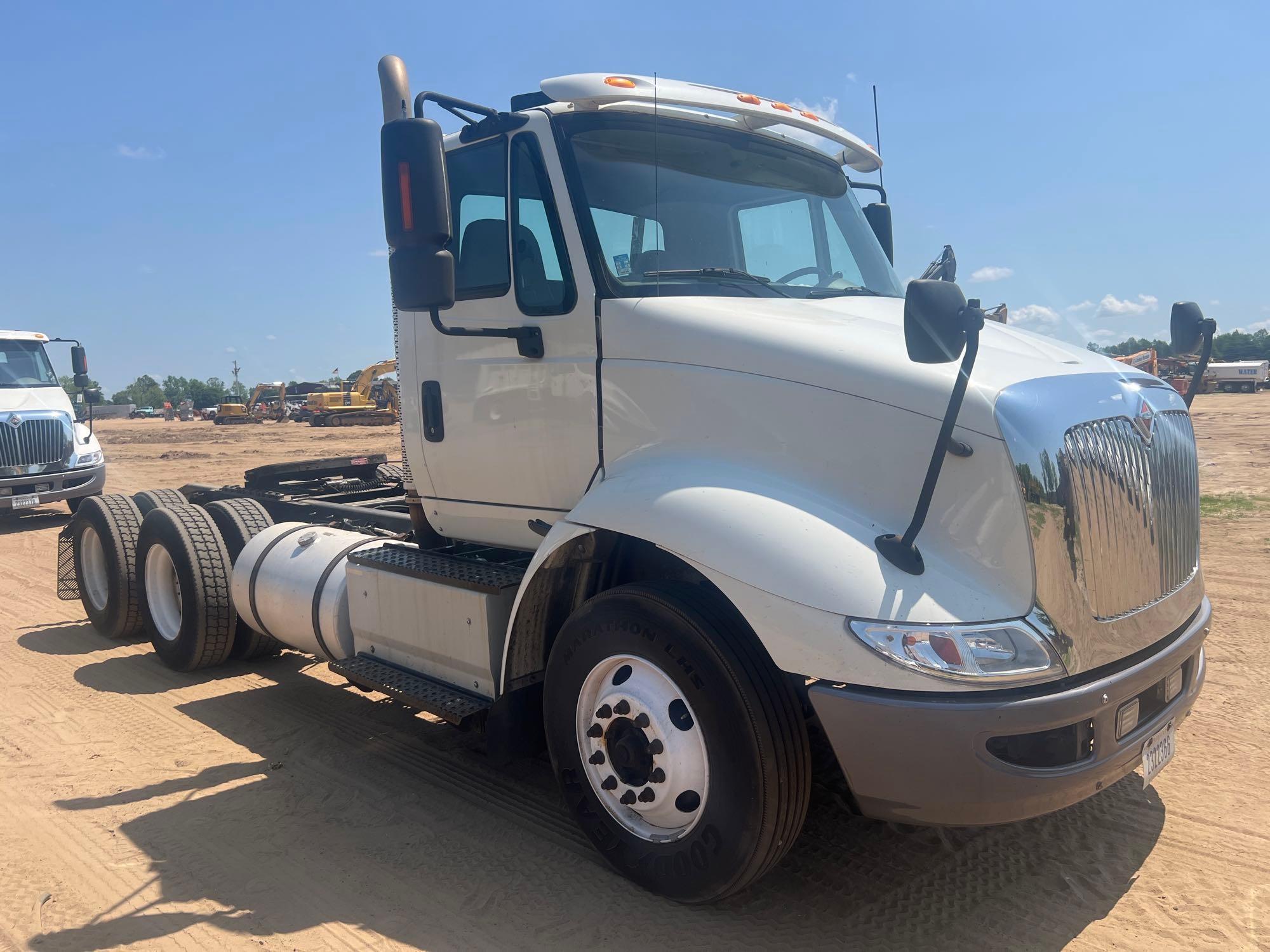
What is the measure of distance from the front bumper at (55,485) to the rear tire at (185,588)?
7.63 meters

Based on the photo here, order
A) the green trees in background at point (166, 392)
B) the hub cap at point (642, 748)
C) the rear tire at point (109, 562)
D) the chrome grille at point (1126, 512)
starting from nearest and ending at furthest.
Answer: the chrome grille at point (1126, 512) < the hub cap at point (642, 748) < the rear tire at point (109, 562) < the green trees in background at point (166, 392)

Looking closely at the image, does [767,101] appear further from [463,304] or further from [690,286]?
[463,304]

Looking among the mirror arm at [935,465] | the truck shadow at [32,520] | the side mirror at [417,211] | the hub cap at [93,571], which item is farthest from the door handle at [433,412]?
the truck shadow at [32,520]

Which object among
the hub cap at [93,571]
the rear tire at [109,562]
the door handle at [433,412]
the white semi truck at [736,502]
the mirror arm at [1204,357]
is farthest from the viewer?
the hub cap at [93,571]

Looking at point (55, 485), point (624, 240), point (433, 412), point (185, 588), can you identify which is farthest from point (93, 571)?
point (55, 485)

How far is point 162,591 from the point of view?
6.65m

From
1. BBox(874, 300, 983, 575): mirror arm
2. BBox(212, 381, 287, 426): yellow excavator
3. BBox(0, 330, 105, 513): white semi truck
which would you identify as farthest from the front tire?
BBox(212, 381, 287, 426): yellow excavator

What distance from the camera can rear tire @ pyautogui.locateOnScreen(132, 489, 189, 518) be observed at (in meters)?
7.12

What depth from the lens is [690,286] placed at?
3.64m

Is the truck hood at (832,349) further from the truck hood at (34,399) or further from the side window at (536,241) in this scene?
the truck hood at (34,399)

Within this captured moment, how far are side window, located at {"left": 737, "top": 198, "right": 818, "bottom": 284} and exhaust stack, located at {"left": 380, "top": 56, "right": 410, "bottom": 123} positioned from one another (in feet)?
5.12

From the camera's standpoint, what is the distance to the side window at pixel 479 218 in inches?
155

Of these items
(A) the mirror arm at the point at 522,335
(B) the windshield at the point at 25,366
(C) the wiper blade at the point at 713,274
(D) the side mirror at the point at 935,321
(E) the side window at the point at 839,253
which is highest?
(B) the windshield at the point at 25,366

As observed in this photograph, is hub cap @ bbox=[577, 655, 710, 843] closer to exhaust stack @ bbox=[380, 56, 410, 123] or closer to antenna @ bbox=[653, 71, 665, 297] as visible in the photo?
antenna @ bbox=[653, 71, 665, 297]
